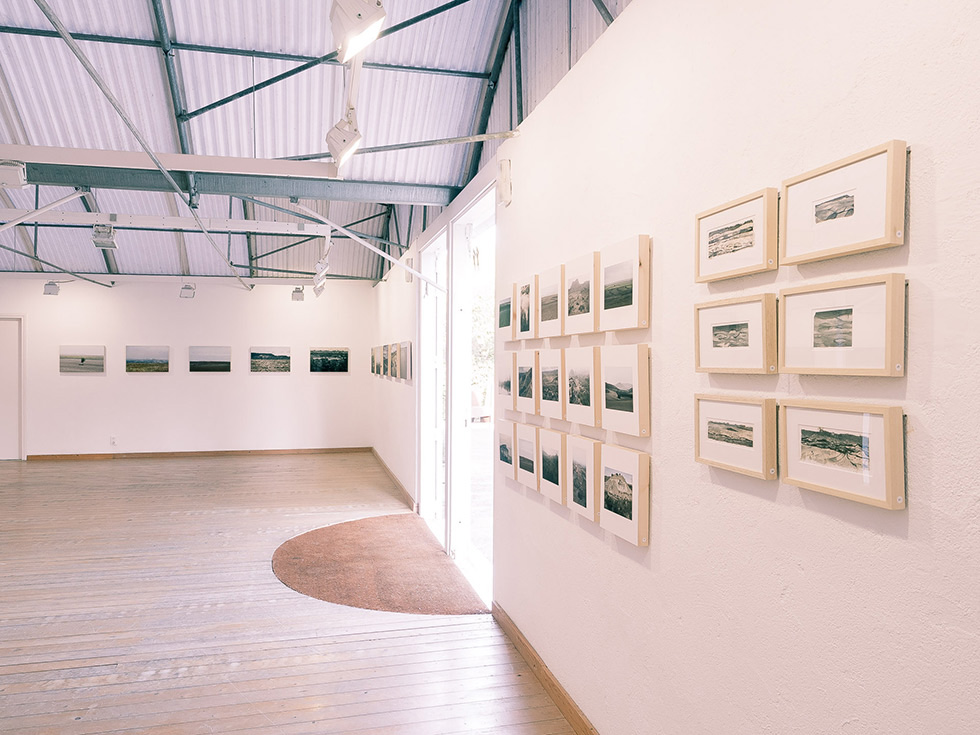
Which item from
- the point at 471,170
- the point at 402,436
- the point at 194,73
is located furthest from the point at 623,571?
the point at 402,436

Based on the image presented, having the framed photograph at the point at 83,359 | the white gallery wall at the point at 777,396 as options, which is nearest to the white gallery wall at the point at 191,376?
the framed photograph at the point at 83,359

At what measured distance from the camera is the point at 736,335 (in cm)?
200

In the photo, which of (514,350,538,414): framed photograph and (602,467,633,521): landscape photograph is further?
(514,350,538,414): framed photograph

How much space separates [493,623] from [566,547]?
5.08 ft

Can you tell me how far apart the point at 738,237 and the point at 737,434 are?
0.60 m

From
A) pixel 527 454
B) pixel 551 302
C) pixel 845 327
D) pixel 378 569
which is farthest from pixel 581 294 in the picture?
pixel 378 569

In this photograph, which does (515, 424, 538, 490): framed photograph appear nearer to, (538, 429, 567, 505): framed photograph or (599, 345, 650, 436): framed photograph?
(538, 429, 567, 505): framed photograph

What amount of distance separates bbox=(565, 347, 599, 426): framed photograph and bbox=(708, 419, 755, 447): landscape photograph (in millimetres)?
886

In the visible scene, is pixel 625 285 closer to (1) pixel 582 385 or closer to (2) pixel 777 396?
(1) pixel 582 385

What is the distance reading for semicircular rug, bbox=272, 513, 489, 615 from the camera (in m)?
5.05

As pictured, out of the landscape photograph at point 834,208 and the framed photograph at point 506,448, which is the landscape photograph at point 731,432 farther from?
the framed photograph at point 506,448

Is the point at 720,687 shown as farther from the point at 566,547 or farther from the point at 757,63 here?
the point at 757,63

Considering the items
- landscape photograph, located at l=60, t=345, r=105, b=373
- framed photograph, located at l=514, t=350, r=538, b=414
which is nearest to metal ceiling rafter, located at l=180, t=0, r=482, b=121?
framed photograph, located at l=514, t=350, r=538, b=414

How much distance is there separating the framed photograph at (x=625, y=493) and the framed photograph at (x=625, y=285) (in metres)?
0.54
